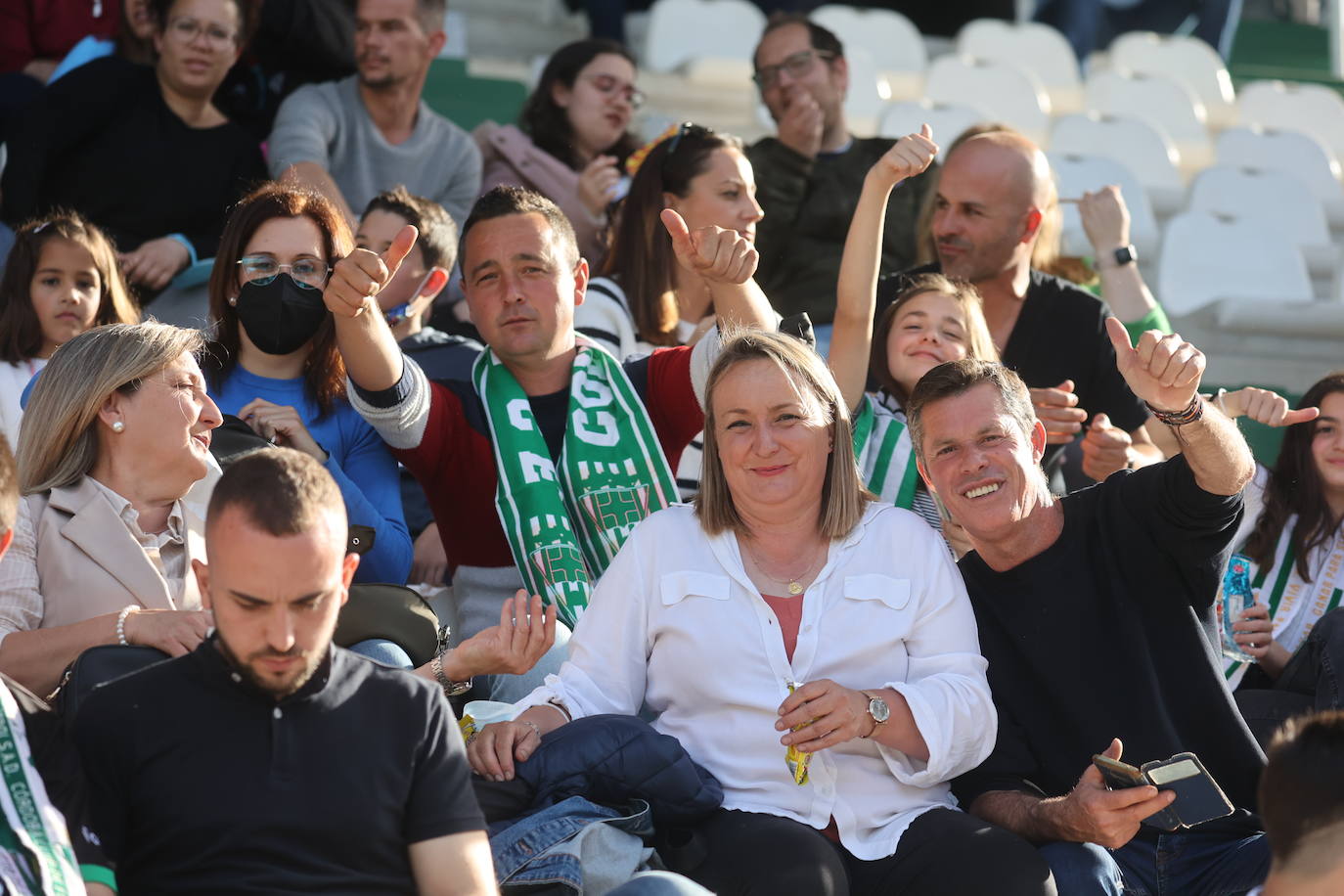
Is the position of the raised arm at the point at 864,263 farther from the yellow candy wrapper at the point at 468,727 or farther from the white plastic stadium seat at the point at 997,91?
the white plastic stadium seat at the point at 997,91

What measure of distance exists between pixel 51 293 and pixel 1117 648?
2.48 meters

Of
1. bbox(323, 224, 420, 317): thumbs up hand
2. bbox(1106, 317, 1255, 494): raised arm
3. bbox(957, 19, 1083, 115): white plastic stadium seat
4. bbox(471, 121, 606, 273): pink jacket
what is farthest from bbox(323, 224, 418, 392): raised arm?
bbox(957, 19, 1083, 115): white plastic stadium seat

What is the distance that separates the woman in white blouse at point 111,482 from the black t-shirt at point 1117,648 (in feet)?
4.49

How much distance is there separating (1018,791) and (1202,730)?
1.06 ft

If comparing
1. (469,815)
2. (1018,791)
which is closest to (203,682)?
(469,815)

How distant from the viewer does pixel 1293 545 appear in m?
3.71

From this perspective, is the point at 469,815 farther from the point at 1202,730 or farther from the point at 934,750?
the point at 1202,730

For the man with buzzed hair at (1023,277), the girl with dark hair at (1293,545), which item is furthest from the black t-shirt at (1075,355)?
the girl with dark hair at (1293,545)

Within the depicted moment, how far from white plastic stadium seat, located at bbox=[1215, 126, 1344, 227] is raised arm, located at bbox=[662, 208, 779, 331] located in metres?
5.02

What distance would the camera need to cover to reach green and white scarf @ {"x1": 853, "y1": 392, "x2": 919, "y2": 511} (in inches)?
143

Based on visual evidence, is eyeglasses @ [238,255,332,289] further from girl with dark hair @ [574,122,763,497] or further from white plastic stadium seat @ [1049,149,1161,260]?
white plastic stadium seat @ [1049,149,1161,260]

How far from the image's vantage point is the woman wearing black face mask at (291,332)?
337cm

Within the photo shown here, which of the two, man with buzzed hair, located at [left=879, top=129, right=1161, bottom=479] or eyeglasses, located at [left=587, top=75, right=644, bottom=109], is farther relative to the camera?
eyeglasses, located at [left=587, top=75, right=644, bottom=109]

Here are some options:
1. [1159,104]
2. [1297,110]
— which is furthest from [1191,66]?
[1159,104]
